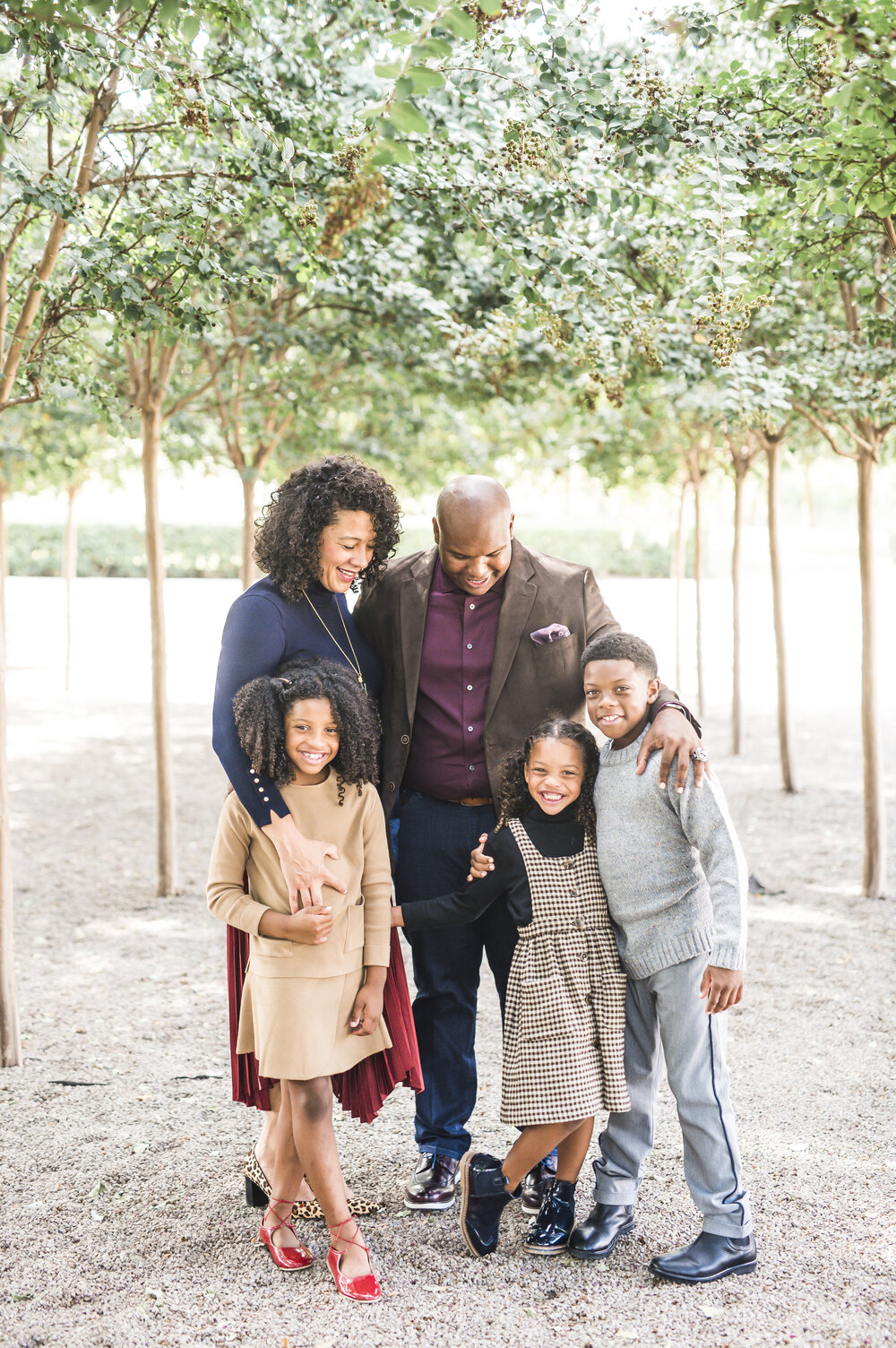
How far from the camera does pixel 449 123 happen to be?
404cm

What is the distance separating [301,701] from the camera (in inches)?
104

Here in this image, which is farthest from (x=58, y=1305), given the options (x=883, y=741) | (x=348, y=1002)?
(x=883, y=741)

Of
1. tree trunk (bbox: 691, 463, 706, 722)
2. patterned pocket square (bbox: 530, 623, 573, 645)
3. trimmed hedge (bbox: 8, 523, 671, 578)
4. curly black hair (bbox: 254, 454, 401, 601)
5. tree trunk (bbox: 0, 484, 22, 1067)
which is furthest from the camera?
trimmed hedge (bbox: 8, 523, 671, 578)

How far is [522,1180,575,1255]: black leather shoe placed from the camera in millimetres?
2803

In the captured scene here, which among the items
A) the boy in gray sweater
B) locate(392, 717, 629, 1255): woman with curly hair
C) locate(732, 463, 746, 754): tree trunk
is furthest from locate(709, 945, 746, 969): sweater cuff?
locate(732, 463, 746, 754): tree trunk

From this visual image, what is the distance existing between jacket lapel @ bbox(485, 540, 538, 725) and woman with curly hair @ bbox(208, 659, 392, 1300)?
38cm

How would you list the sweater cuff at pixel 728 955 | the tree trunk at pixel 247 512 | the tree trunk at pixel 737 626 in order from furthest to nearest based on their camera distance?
the tree trunk at pixel 737 626
the tree trunk at pixel 247 512
the sweater cuff at pixel 728 955

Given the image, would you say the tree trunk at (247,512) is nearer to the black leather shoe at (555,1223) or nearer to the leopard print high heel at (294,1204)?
the leopard print high heel at (294,1204)

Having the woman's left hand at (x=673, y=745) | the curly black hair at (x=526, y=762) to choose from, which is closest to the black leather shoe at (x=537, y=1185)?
the curly black hair at (x=526, y=762)

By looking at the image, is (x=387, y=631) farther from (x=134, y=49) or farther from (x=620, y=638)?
(x=134, y=49)

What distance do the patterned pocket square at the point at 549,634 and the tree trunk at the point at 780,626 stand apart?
582 cm

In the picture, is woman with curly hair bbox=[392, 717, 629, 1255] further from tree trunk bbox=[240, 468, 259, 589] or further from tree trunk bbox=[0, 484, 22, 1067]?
tree trunk bbox=[240, 468, 259, 589]

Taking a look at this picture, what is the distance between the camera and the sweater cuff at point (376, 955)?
277cm

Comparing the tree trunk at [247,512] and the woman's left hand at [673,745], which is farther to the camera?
the tree trunk at [247,512]
